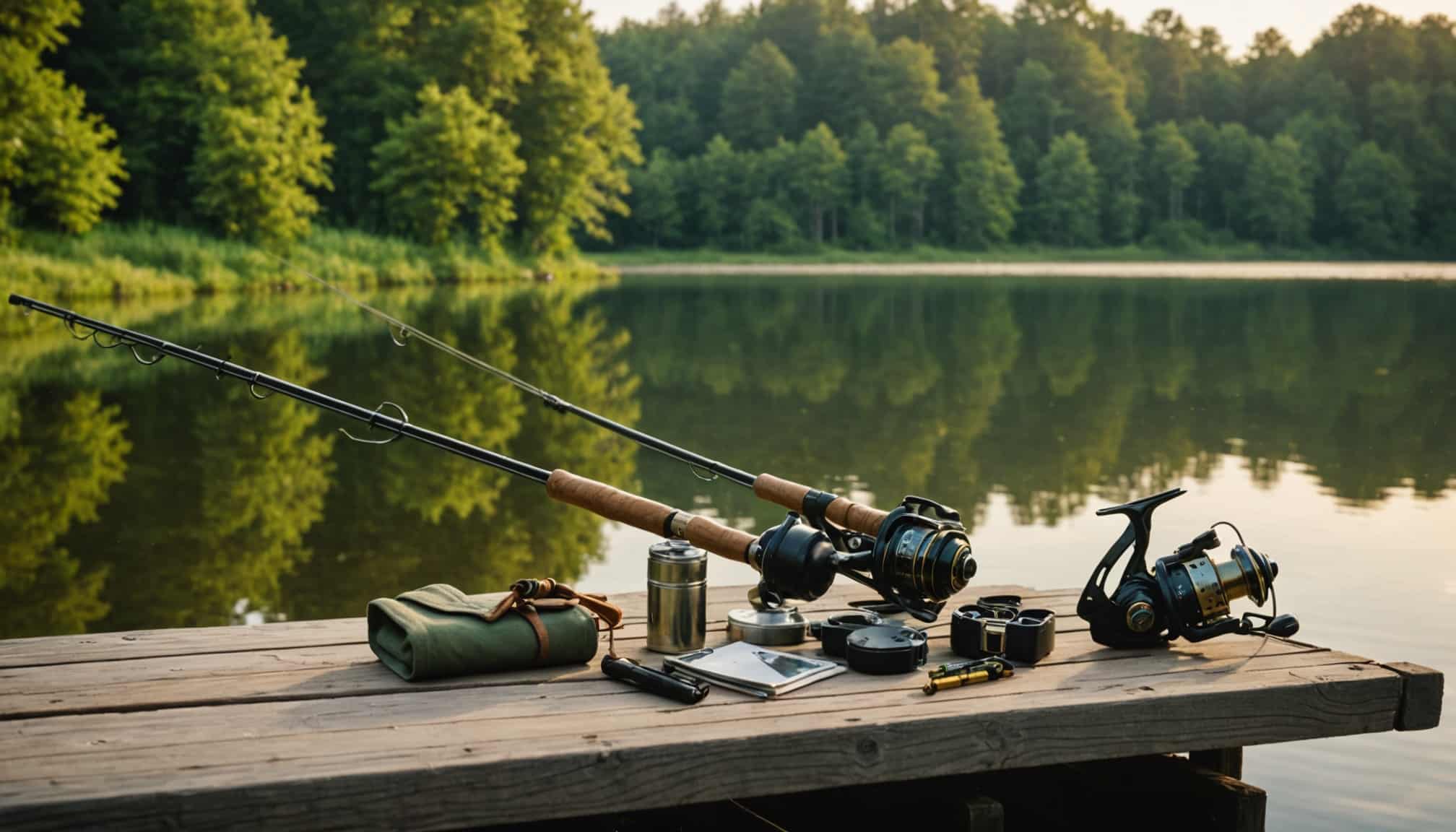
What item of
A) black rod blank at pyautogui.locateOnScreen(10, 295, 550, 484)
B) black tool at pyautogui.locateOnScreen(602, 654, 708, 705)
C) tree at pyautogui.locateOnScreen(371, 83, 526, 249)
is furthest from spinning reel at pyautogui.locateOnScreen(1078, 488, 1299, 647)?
tree at pyautogui.locateOnScreen(371, 83, 526, 249)

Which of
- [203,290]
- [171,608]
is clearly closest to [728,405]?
[171,608]

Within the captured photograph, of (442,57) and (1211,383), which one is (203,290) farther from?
(1211,383)

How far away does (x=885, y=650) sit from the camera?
3.44m

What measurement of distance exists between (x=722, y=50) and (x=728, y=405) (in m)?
82.3

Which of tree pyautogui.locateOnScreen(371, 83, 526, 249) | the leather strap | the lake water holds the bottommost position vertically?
the lake water

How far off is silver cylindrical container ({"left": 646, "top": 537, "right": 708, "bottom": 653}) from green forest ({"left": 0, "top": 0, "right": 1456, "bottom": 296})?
2252cm

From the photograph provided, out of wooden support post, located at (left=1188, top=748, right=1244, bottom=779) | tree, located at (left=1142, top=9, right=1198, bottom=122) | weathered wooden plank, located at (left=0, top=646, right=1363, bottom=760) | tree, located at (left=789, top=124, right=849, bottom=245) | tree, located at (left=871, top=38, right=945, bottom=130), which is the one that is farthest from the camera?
tree, located at (left=1142, top=9, right=1198, bottom=122)

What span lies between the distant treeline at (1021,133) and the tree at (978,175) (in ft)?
0.43

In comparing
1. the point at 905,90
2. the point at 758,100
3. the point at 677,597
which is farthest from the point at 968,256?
the point at 677,597

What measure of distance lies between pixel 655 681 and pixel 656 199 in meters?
70.4

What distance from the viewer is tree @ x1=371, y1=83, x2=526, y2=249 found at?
4506cm

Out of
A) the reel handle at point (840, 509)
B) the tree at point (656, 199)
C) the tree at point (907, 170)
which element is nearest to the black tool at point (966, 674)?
the reel handle at point (840, 509)

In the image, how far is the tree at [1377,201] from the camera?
81.2 m

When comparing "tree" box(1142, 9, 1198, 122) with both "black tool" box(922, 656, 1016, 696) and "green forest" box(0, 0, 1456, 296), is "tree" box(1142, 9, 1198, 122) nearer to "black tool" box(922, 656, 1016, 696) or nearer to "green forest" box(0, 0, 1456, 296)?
"green forest" box(0, 0, 1456, 296)
